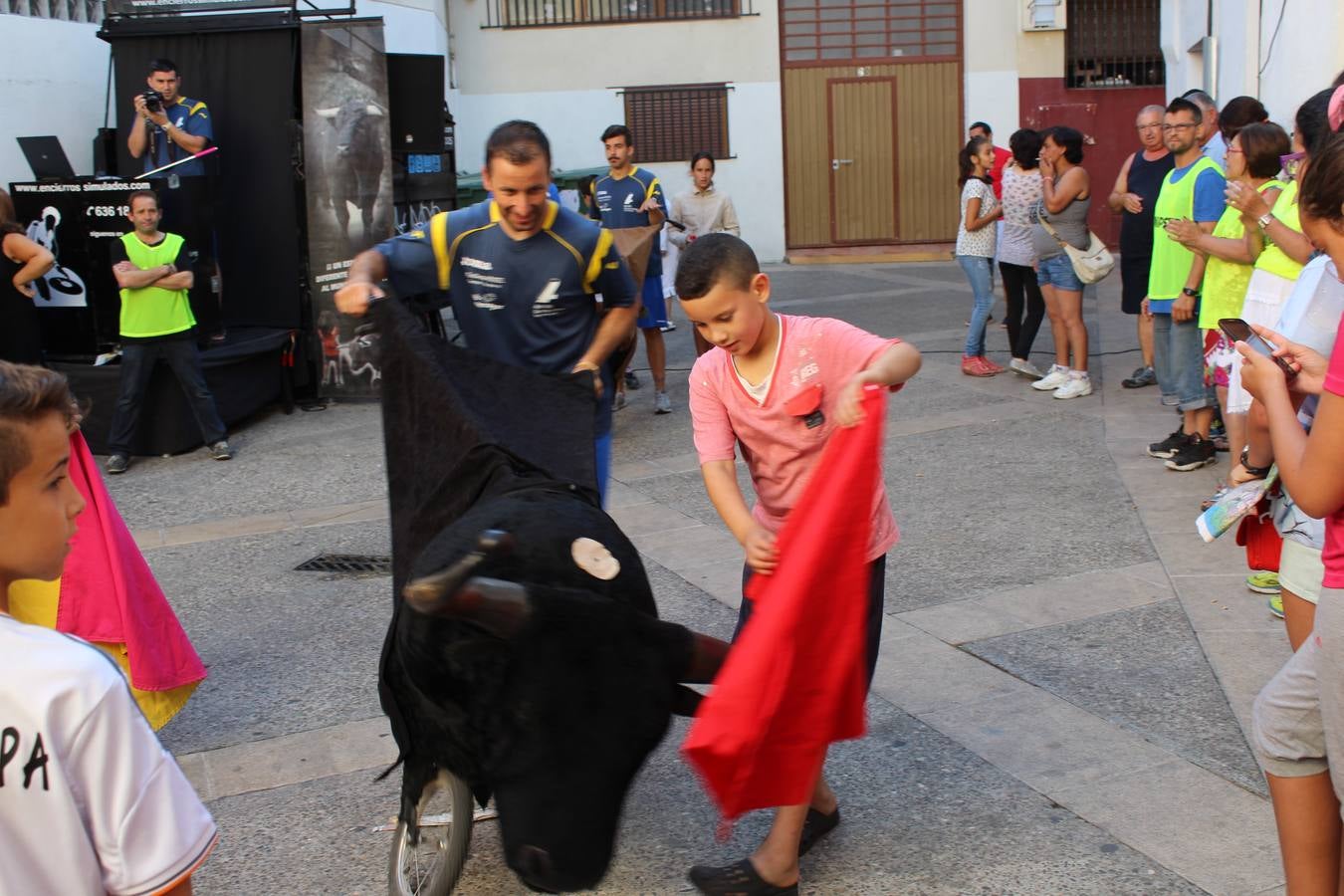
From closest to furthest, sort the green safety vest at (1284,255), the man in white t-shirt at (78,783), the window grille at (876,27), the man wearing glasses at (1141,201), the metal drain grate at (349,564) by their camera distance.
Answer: the man in white t-shirt at (78,783) < the green safety vest at (1284,255) < the metal drain grate at (349,564) < the man wearing glasses at (1141,201) < the window grille at (876,27)

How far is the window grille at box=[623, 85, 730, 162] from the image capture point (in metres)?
21.3

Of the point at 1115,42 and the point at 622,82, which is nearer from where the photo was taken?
the point at 1115,42

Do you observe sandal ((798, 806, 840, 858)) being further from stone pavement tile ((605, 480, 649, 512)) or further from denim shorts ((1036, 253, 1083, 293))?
denim shorts ((1036, 253, 1083, 293))

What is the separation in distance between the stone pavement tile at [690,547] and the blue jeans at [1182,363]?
280 centimetres

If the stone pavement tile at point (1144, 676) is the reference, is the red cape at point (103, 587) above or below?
above

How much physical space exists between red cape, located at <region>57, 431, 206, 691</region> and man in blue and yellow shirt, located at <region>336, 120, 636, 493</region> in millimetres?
1135

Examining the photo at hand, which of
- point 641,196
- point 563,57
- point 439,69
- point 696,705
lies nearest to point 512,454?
point 696,705

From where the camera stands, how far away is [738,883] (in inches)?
134

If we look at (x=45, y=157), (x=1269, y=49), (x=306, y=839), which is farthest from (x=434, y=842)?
(x=1269, y=49)

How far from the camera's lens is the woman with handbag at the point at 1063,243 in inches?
372

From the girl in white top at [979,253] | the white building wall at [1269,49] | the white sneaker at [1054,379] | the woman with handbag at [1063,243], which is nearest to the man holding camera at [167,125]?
the girl in white top at [979,253]

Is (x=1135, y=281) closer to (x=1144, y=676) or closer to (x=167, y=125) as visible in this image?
(x=1144, y=676)

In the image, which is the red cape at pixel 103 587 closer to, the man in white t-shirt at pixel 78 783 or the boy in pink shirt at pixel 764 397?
the boy in pink shirt at pixel 764 397

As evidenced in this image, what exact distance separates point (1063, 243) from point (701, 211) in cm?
295
